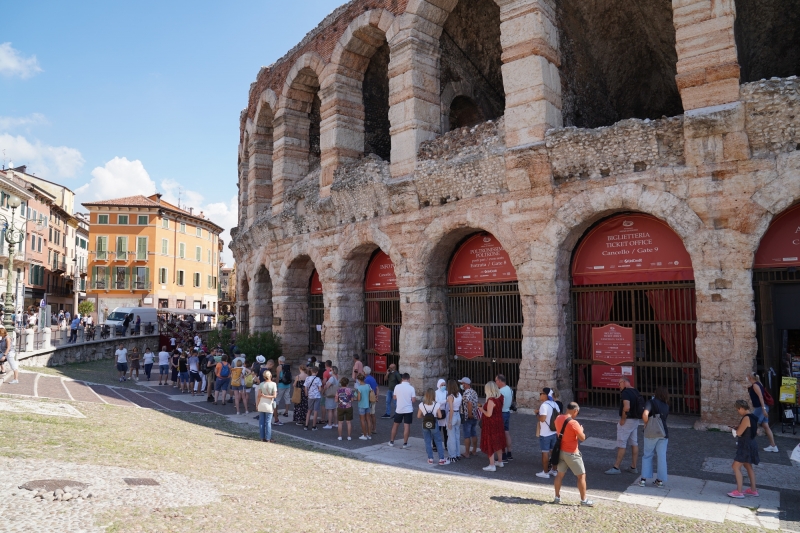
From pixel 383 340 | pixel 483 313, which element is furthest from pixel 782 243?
pixel 383 340

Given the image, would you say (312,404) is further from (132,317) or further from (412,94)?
(132,317)

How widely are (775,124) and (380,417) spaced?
30.3ft

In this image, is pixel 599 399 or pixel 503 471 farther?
pixel 599 399

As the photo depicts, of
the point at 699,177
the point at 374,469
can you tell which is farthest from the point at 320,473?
→ the point at 699,177

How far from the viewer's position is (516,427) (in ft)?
34.6

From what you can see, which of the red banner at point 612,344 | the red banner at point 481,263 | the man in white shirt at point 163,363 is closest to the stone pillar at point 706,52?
the red banner at point 612,344

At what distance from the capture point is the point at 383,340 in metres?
16.1

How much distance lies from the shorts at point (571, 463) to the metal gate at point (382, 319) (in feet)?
30.1

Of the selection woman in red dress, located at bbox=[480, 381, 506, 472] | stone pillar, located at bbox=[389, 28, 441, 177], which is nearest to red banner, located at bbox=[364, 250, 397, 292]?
stone pillar, located at bbox=[389, 28, 441, 177]

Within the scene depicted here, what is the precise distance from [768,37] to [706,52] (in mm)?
4895

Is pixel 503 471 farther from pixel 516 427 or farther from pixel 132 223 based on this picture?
pixel 132 223

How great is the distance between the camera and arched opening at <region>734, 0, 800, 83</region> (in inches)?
508

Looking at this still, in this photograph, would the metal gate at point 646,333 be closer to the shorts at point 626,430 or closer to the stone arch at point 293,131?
the shorts at point 626,430

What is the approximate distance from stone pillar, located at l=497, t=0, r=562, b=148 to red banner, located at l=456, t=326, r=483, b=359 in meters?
4.55
